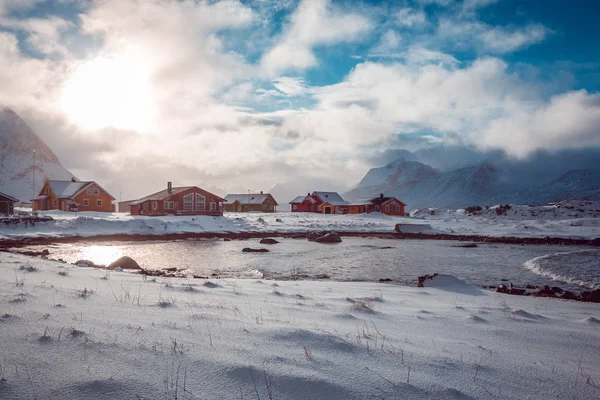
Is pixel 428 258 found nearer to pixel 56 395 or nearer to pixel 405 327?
pixel 405 327

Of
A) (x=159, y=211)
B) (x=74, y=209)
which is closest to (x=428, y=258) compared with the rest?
(x=159, y=211)

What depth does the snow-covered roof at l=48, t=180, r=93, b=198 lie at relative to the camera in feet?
175

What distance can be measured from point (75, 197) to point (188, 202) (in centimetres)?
1766

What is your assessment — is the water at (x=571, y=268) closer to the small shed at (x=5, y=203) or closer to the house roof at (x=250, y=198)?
the small shed at (x=5, y=203)

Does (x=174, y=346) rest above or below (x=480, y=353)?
above

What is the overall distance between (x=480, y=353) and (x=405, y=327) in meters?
1.15

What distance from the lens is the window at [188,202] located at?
163ft

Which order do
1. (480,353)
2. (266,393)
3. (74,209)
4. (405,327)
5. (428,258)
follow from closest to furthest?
(266,393)
(480,353)
(405,327)
(428,258)
(74,209)

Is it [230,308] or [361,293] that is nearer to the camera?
[230,308]

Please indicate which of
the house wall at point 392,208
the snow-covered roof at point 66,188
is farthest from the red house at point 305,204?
the snow-covered roof at point 66,188

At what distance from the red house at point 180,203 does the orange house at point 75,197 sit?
8.63m

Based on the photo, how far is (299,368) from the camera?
329 centimetres

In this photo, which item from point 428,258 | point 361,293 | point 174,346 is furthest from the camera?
point 428,258

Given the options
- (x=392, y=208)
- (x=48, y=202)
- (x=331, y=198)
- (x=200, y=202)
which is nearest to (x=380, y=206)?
(x=392, y=208)
